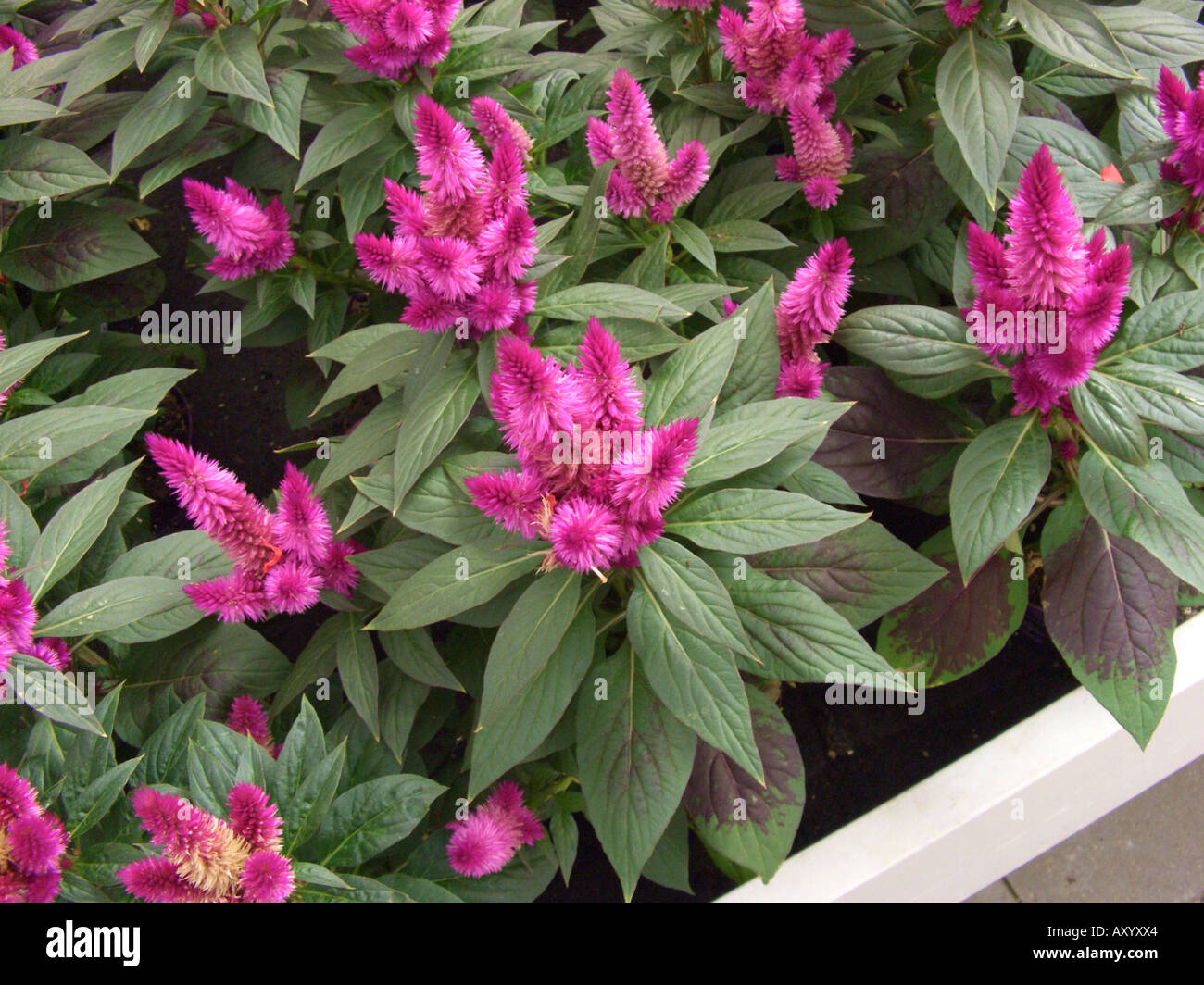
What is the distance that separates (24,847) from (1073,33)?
5.55ft

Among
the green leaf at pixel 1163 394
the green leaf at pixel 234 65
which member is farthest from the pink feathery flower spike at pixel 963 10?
the green leaf at pixel 234 65

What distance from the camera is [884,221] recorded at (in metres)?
1.59

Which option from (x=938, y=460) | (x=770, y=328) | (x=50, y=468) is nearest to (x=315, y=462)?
(x=50, y=468)

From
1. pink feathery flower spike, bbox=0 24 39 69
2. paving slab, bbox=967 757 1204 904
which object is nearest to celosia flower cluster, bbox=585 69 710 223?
pink feathery flower spike, bbox=0 24 39 69

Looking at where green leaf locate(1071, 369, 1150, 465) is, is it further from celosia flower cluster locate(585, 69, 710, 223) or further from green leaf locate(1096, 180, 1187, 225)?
celosia flower cluster locate(585, 69, 710, 223)

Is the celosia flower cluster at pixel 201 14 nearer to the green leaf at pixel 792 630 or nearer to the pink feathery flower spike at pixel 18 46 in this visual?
the pink feathery flower spike at pixel 18 46

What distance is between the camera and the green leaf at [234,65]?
55.1 inches

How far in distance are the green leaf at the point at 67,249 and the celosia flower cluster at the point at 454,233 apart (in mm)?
907

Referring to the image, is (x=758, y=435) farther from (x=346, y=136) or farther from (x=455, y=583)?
(x=346, y=136)

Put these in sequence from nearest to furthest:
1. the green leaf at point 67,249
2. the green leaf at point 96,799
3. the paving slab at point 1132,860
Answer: the green leaf at point 96,799 < the green leaf at point 67,249 < the paving slab at point 1132,860

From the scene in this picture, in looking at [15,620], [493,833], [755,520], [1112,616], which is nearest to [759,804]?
[493,833]

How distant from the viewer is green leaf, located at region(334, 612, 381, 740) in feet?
4.08

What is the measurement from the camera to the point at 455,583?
3.50 feet
